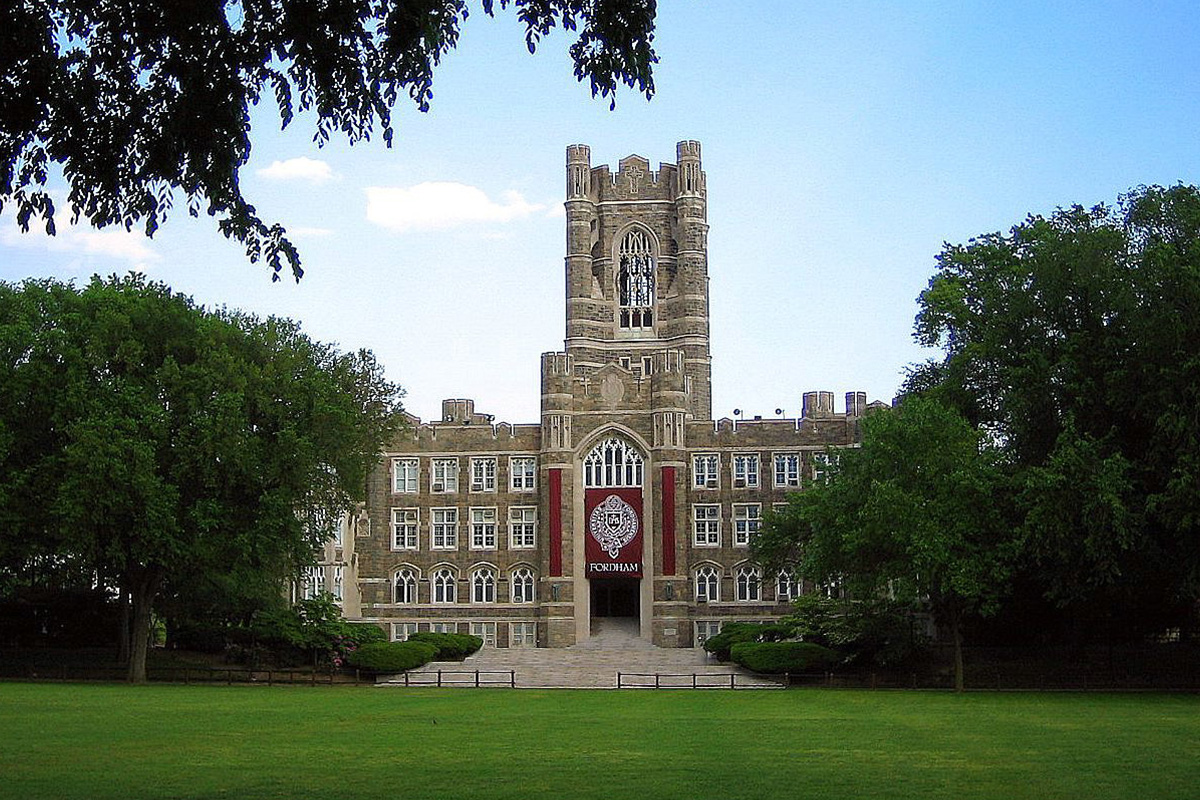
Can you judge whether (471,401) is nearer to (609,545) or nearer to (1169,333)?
(609,545)

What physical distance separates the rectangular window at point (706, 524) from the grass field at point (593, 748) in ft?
132

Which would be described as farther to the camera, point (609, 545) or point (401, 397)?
point (609, 545)

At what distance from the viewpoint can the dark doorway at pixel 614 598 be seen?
266 feet

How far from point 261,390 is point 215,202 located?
3519cm

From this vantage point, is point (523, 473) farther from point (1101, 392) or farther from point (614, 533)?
point (1101, 392)

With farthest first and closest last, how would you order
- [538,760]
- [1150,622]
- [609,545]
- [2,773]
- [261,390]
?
[609,545], [1150,622], [261,390], [538,760], [2,773]

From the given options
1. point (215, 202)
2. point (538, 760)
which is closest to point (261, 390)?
point (538, 760)

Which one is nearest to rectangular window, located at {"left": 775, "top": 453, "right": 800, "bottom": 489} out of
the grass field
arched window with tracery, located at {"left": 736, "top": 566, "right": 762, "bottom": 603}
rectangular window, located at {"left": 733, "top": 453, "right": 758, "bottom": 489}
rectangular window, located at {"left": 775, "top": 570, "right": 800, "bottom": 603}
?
rectangular window, located at {"left": 733, "top": 453, "right": 758, "bottom": 489}

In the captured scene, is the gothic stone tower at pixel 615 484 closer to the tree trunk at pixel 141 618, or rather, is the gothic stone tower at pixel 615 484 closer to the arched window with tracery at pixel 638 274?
the arched window with tracery at pixel 638 274

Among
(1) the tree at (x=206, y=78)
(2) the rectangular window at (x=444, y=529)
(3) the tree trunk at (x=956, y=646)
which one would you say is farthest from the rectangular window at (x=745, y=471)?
(1) the tree at (x=206, y=78)

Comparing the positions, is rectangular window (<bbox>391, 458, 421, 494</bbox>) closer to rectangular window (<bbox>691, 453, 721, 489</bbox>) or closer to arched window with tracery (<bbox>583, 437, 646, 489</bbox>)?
arched window with tracery (<bbox>583, 437, 646, 489</bbox>)

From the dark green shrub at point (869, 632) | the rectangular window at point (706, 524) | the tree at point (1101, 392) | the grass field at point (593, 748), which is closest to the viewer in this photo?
the grass field at point (593, 748)

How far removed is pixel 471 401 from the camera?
89.1 metres

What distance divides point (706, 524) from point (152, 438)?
38.6 m
